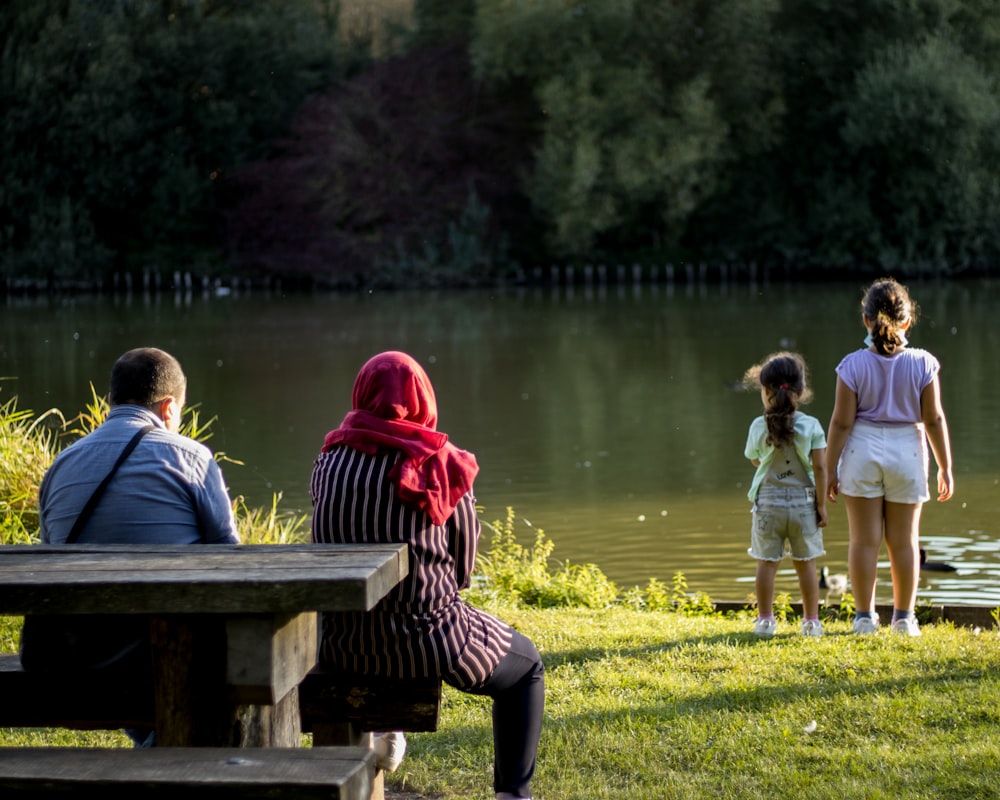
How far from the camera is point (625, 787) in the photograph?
4008 mm

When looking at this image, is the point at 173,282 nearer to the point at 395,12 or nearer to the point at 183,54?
the point at 183,54

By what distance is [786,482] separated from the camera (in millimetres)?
6324

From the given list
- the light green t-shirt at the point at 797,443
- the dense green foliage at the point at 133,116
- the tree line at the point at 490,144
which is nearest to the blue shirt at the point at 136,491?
the light green t-shirt at the point at 797,443

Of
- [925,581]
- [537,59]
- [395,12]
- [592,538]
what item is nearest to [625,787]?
[925,581]

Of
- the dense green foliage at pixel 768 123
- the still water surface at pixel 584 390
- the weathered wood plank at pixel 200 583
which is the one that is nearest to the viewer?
the weathered wood plank at pixel 200 583

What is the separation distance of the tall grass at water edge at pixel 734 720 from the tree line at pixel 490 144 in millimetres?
38832

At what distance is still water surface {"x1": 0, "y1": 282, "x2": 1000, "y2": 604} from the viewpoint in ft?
36.6

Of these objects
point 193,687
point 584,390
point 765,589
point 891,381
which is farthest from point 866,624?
point 584,390

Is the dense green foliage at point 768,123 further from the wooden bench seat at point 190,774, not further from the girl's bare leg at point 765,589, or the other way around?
the wooden bench seat at point 190,774

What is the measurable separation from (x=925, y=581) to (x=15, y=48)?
43870 millimetres

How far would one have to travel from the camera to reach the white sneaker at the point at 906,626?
6.01 metres

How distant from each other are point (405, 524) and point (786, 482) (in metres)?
3.17

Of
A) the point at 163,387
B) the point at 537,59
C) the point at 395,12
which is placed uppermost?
the point at 395,12

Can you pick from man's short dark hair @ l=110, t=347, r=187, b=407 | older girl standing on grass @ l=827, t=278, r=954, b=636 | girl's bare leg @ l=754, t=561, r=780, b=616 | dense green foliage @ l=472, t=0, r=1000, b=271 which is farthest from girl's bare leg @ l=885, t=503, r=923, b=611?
dense green foliage @ l=472, t=0, r=1000, b=271
